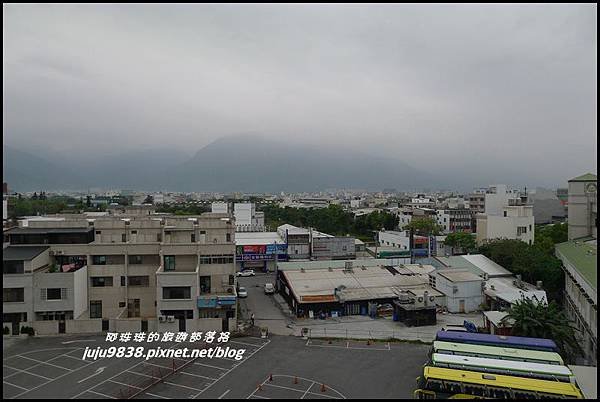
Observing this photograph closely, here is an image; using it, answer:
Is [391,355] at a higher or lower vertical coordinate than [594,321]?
lower

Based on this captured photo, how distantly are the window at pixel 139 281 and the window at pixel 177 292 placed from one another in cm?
290

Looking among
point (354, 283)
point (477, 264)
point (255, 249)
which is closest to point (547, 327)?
point (354, 283)

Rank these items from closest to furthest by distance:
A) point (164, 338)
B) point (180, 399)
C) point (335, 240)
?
1. point (180, 399)
2. point (164, 338)
3. point (335, 240)

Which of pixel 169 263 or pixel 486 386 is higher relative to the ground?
pixel 169 263

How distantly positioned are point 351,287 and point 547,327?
35.8ft

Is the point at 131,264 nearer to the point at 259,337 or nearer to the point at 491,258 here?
the point at 259,337

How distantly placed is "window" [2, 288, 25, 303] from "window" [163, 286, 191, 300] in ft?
21.7

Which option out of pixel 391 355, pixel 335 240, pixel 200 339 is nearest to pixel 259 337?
pixel 200 339

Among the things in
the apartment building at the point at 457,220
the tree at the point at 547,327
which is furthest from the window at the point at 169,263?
the apartment building at the point at 457,220

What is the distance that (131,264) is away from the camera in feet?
76.4

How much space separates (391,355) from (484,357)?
13.6 ft

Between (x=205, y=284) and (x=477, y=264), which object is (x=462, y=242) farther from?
(x=205, y=284)

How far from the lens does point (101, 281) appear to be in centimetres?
2291

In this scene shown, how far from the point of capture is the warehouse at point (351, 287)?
23469 mm
